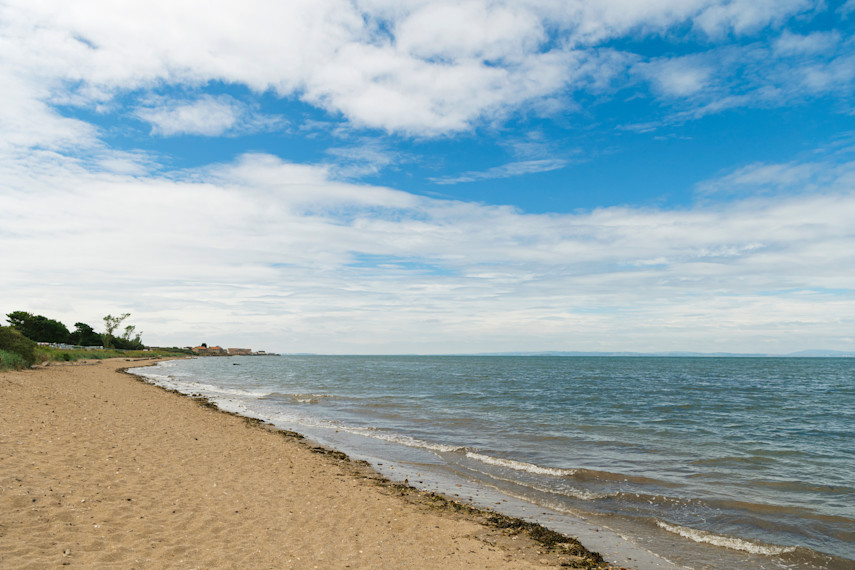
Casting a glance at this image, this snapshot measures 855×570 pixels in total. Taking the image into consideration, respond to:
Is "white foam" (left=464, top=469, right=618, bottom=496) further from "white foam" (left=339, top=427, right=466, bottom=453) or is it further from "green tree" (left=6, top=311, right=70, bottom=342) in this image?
"green tree" (left=6, top=311, right=70, bottom=342)

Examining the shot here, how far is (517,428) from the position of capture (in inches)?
851

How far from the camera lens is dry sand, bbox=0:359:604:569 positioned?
21.8ft

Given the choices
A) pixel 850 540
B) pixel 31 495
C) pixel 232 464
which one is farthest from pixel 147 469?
pixel 850 540

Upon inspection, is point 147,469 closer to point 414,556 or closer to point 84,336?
point 414,556

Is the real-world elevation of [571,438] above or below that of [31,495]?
below

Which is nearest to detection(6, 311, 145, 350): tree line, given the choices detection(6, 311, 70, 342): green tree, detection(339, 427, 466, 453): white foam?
detection(6, 311, 70, 342): green tree

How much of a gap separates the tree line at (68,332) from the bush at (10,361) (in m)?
55.7

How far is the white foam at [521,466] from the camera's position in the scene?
14011 mm

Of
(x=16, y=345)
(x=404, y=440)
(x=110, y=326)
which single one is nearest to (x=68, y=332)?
(x=110, y=326)

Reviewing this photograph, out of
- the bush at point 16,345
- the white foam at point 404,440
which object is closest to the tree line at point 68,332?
the bush at point 16,345

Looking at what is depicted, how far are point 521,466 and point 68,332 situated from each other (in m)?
140

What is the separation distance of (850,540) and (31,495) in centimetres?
1585

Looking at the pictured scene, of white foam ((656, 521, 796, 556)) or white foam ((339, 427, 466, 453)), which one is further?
white foam ((339, 427, 466, 453))

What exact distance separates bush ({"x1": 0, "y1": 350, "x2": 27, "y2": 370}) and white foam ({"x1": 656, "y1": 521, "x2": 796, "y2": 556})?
42.6 meters
